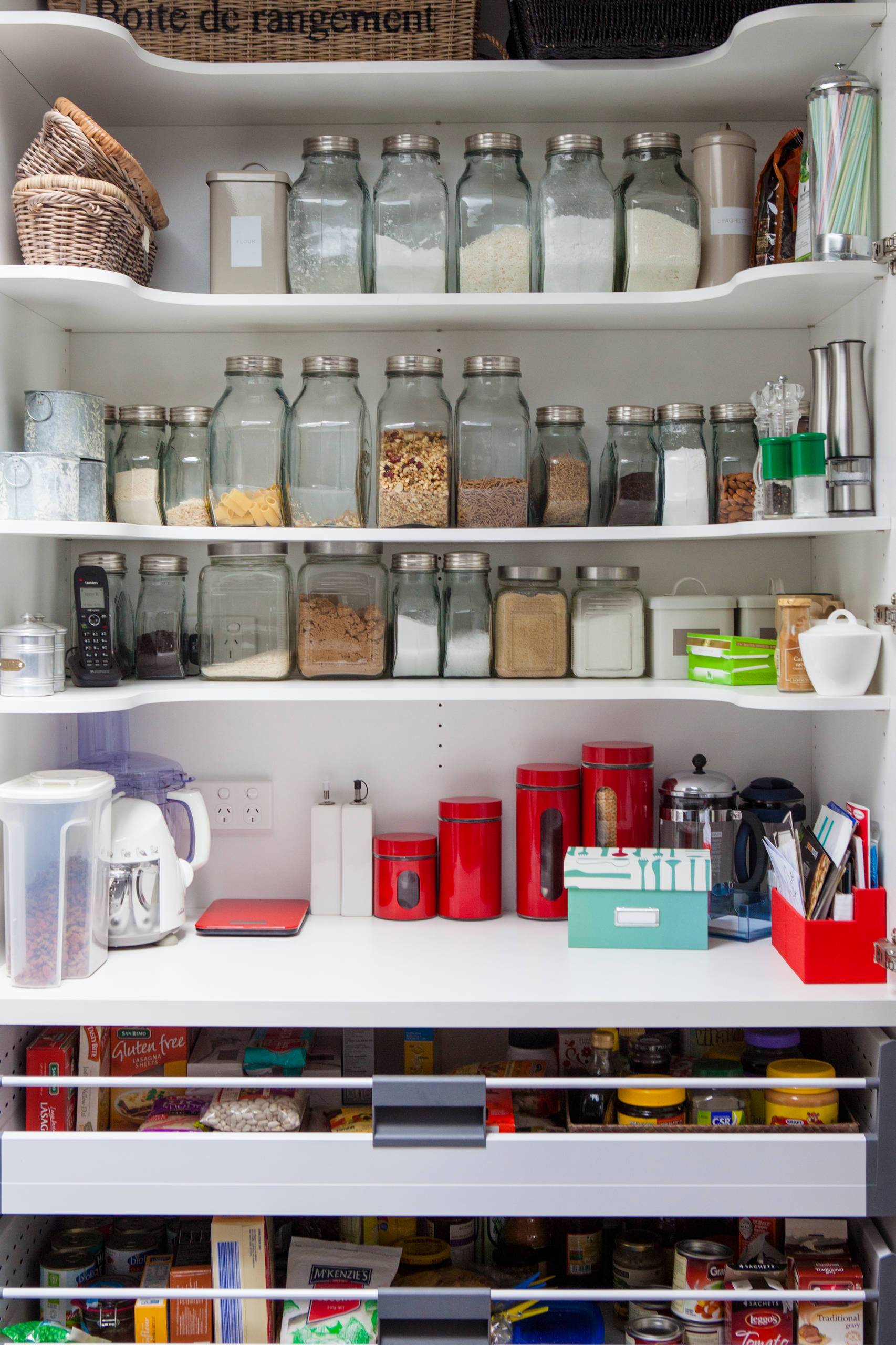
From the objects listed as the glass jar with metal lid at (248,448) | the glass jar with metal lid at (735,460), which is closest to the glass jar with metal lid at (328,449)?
the glass jar with metal lid at (248,448)

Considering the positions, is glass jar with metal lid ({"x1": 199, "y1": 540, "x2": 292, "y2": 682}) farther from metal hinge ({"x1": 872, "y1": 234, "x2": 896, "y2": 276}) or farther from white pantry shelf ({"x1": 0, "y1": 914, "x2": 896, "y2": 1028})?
metal hinge ({"x1": 872, "y1": 234, "x2": 896, "y2": 276})

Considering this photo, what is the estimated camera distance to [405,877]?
2.00m

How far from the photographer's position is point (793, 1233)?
1.67 m

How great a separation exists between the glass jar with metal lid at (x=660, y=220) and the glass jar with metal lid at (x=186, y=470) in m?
0.80

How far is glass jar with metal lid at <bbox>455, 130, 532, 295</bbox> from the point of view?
1867 millimetres

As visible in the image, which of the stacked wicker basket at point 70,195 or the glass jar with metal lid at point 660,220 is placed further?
the glass jar with metal lid at point 660,220

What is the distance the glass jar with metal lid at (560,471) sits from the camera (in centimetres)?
193

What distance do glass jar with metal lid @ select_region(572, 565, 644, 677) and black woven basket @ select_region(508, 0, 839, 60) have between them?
0.86m

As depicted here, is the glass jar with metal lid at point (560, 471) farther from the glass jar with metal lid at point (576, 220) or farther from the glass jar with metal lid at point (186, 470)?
the glass jar with metal lid at point (186, 470)

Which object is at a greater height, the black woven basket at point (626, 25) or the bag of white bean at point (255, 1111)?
the black woven basket at point (626, 25)

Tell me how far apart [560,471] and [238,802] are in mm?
882

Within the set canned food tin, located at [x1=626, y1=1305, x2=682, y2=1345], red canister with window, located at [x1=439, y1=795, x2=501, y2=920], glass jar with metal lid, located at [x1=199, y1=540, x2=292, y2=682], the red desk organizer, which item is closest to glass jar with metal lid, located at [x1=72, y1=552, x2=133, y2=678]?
glass jar with metal lid, located at [x1=199, y1=540, x2=292, y2=682]

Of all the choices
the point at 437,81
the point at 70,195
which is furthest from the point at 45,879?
the point at 437,81

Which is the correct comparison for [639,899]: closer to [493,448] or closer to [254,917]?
[254,917]
